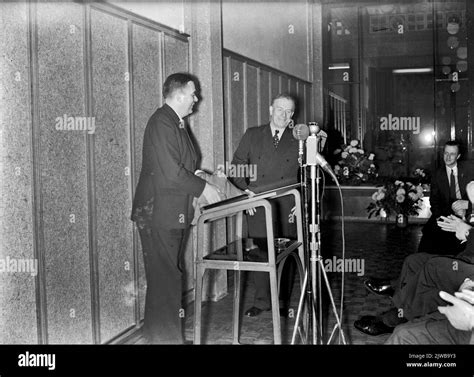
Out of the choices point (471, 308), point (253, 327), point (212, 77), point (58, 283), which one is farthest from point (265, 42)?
point (471, 308)

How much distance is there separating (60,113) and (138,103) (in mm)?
700

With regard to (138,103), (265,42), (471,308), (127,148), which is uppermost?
(265,42)

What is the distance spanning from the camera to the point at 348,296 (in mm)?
4230

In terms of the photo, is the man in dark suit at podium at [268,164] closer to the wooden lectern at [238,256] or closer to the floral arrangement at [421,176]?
the wooden lectern at [238,256]

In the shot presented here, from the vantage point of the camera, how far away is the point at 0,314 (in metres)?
2.45

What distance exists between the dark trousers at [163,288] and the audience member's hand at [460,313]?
1.46 meters

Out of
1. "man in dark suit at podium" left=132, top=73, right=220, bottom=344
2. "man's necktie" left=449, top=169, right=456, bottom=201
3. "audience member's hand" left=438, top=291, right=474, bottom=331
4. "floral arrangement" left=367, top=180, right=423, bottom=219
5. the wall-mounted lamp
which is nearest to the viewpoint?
"audience member's hand" left=438, top=291, right=474, bottom=331

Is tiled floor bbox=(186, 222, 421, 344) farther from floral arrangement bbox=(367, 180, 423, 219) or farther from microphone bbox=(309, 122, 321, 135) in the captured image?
microphone bbox=(309, 122, 321, 135)

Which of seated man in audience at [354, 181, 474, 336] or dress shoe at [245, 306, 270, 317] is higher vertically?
seated man in audience at [354, 181, 474, 336]

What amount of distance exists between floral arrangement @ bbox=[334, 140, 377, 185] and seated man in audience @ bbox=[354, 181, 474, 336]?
4.51 meters

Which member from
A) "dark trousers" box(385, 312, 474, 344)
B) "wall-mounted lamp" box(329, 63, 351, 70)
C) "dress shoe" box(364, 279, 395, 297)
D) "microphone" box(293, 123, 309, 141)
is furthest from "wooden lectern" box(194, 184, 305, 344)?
"wall-mounted lamp" box(329, 63, 351, 70)

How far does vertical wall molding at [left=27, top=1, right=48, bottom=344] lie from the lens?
2.54m

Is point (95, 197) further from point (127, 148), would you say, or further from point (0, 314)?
point (0, 314)

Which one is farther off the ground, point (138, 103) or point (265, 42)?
point (265, 42)
